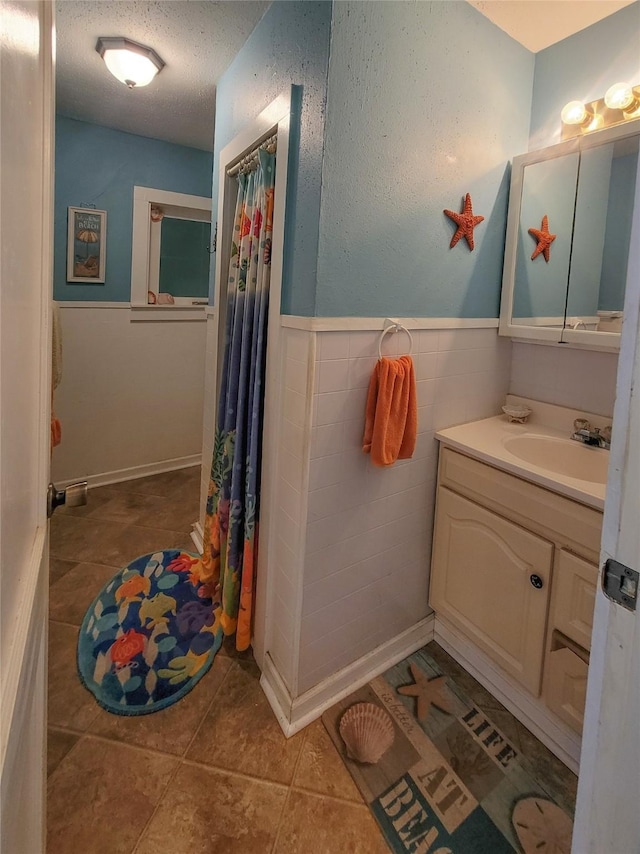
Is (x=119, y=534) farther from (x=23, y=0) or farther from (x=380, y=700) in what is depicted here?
(x=23, y=0)

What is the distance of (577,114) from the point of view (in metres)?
1.64

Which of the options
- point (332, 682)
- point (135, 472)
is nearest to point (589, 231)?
point (332, 682)

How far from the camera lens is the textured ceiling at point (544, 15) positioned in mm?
1533

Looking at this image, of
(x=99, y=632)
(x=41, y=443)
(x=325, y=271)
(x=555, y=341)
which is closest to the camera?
(x=41, y=443)

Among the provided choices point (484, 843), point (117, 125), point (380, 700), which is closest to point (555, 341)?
point (380, 700)

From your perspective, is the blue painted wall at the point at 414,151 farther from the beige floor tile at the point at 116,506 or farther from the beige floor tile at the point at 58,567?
the beige floor tile at the point at 116,506

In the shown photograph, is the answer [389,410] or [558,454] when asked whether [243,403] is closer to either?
[389,410]

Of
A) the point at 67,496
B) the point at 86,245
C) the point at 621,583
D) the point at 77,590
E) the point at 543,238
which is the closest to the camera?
the point at 621,583

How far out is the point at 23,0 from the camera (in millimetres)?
528

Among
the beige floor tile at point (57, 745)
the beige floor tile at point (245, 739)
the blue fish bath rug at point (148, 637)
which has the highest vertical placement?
the blue fish bath rug at point (148, 637)

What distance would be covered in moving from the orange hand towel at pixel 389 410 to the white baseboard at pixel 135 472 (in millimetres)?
2422

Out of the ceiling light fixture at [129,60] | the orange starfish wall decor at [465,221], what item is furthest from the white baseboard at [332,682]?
the ceiling light fixture at [129,60]

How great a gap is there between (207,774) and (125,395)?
2.50m

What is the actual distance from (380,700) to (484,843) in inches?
19.0
